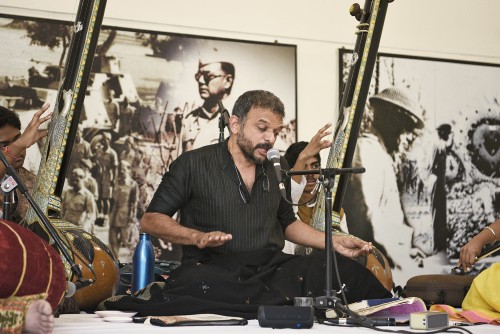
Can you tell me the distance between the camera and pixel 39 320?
8.90ft

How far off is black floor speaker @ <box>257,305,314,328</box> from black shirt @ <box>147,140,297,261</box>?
1.11 metres

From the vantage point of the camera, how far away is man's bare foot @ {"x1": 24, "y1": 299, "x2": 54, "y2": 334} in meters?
2.71

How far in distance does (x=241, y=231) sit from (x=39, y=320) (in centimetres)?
185

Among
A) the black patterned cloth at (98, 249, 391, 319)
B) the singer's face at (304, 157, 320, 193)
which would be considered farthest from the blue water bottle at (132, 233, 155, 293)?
the singer's face at (304, 157, 320, 193)

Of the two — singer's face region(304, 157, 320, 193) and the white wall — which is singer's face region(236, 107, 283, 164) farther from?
the white wall

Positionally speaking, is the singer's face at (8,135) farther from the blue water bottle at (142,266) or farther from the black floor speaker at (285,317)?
the black floor speaker at (285,317)

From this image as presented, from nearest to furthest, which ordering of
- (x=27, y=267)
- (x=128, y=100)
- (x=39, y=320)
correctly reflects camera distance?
(x=39, y=320) → (x=27, y=267) → (x=128, y=100)

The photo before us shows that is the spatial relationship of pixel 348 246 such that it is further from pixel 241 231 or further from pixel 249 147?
pixel 249 147

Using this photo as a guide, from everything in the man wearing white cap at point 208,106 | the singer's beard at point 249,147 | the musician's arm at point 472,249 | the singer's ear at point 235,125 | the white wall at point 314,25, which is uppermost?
the white wall at point 314,25

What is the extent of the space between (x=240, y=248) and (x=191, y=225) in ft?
0.99

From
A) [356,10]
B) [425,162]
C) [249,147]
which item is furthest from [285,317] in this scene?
[425,162]

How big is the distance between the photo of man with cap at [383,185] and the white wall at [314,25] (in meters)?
0.41

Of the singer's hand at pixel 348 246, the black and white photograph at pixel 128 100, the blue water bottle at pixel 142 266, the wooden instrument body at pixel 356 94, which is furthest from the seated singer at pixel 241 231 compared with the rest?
the black and white photograph at pixel 128 100

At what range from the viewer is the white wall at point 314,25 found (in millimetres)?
6246
